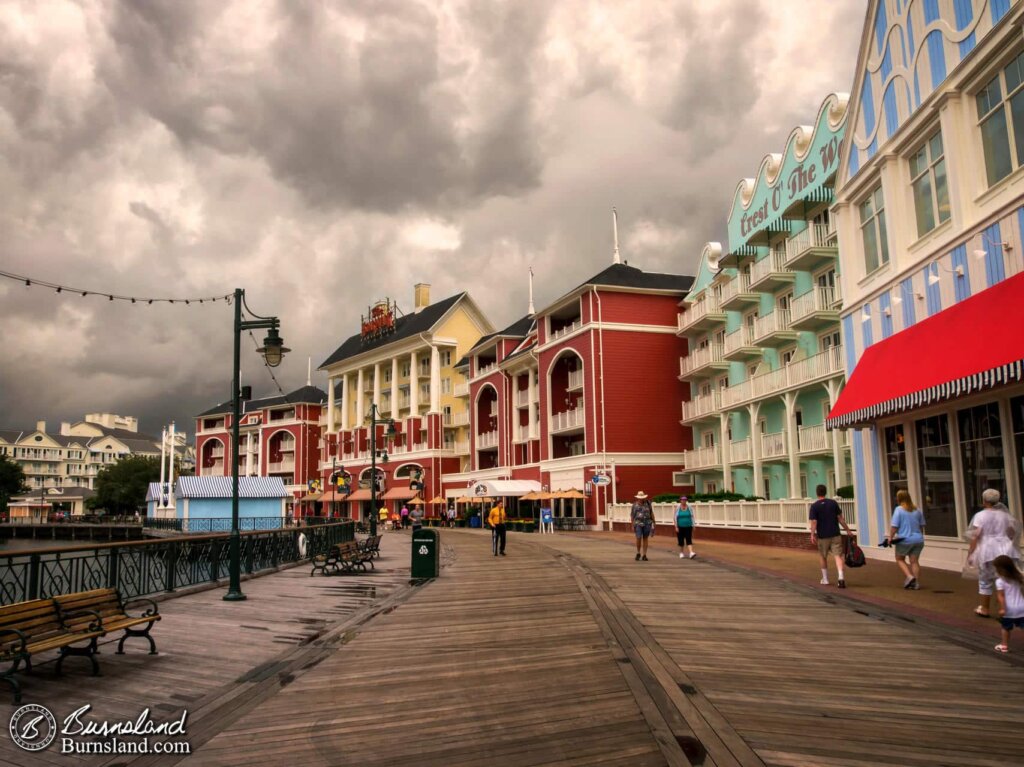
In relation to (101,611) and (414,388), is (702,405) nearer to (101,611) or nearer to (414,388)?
(101,611)

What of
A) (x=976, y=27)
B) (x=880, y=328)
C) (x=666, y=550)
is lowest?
(x=666, y=550)

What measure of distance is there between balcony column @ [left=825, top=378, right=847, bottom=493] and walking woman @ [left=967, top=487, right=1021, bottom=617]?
786 inches

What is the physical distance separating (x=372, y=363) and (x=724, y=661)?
242ft

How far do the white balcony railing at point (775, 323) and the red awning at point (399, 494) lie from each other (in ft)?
130

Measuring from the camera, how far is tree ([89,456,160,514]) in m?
106

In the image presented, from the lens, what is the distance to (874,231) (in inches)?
777

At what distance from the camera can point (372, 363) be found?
80.0 m

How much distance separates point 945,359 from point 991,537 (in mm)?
5178

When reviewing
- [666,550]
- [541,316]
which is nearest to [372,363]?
[541,316]

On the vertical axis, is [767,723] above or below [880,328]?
below

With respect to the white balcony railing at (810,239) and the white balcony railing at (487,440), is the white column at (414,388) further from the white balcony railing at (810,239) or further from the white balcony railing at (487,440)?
the white balcony railing at (810,239)

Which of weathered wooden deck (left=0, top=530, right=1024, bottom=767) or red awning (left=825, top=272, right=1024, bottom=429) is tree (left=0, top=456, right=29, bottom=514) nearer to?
weathered wooden deck (left=0, top=530, right=1024, bottom=767)

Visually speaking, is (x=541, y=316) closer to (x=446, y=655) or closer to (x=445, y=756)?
(x=446, y=655)

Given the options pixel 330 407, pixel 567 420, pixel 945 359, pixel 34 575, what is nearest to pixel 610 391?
pixel 567 420
